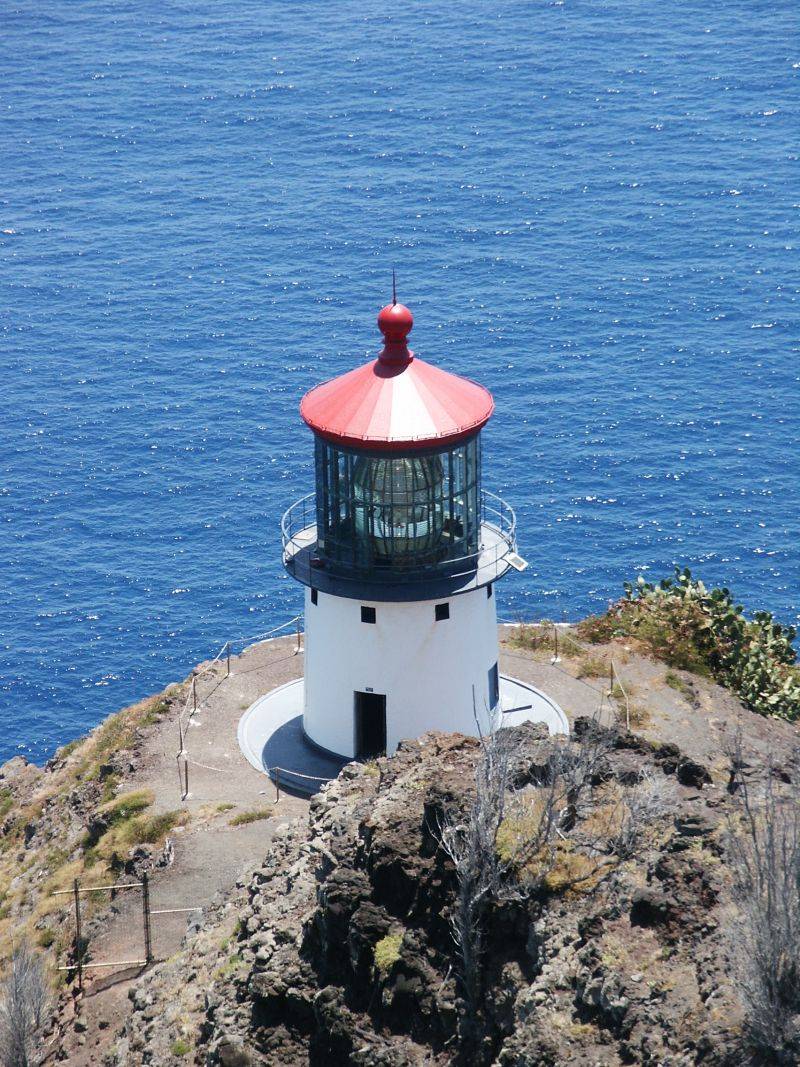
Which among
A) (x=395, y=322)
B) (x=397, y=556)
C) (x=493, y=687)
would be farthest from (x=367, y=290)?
(x=397, y=556)

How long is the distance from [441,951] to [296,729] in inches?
569

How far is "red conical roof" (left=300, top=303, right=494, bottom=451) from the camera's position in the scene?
32.0 meters

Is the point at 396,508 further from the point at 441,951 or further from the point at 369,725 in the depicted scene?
the point at 441,951

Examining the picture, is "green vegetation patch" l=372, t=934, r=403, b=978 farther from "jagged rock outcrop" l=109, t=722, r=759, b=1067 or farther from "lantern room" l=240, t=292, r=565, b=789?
"lantern room" l=240, t=292, r=565, b=789

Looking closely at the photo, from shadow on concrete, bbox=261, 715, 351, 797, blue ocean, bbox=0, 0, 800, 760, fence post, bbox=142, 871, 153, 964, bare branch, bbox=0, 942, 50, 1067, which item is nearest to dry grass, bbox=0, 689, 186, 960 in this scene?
fence post, bbox=142, 871, 153, 964

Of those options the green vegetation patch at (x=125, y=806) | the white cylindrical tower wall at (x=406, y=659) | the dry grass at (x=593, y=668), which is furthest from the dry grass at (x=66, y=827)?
the dry grass at (x=593, y=668)

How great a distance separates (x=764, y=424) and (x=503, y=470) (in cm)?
1120

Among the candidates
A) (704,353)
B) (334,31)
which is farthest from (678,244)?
(334,31)

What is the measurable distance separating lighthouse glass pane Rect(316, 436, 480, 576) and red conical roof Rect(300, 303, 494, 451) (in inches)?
15.4

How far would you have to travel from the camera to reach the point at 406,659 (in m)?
33.8

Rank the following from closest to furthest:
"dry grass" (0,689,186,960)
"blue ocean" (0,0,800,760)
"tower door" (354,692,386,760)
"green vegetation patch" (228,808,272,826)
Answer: "dry grass" (0,689,186,960) → "green vegetation patch" (228,808,272,826) → "tower door" (354,692,386,760) → "blue ocean" (0,0,800,760)

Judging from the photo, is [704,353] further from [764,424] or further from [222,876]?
[222,876]

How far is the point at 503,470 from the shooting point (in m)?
62.3

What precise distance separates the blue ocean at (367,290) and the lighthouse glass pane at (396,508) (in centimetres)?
1903
